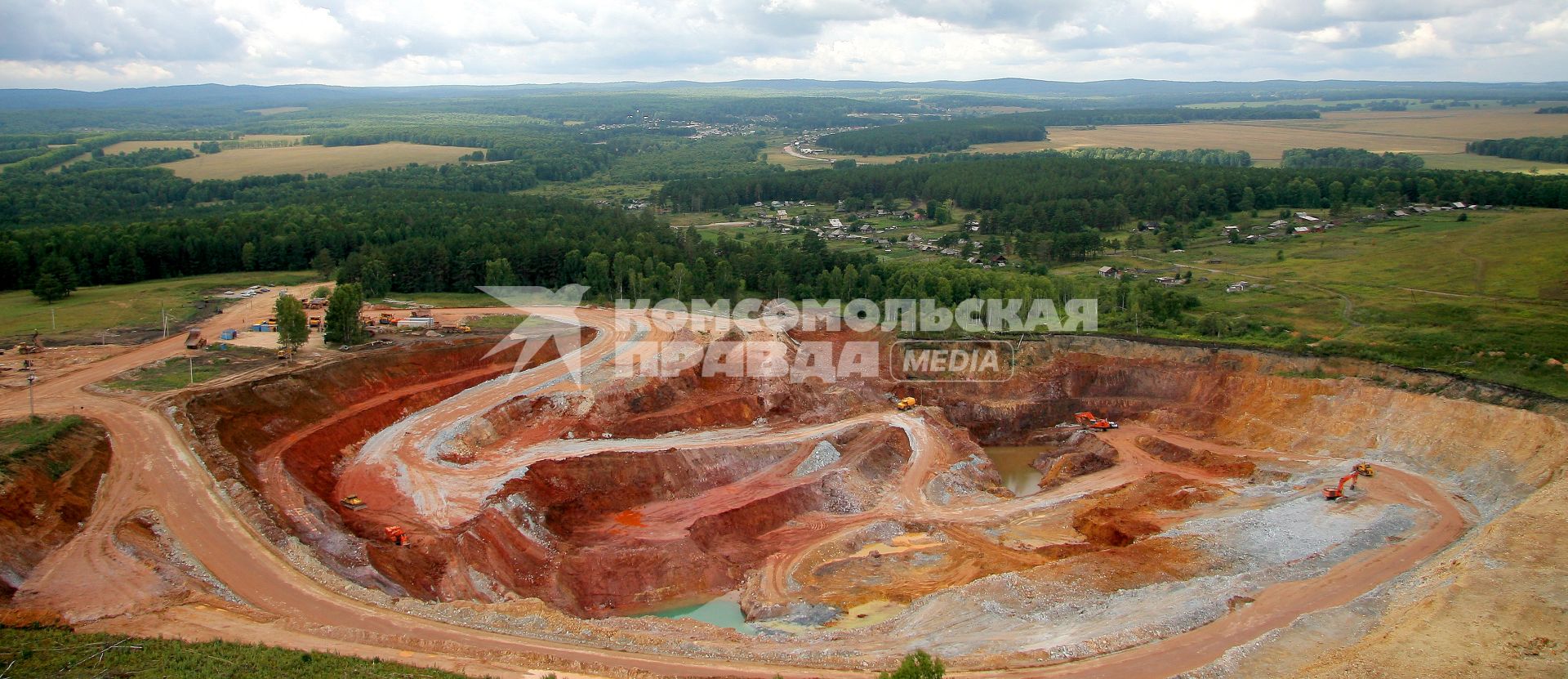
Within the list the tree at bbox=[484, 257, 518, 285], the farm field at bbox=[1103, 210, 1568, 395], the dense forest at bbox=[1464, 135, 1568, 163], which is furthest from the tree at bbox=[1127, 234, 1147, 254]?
the dense forest at bbox=[1464, 135, 1568, 163]

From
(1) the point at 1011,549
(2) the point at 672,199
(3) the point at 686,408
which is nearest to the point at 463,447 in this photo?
(3) the point at 686,408

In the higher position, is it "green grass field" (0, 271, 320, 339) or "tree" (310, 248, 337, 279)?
"tree" (310, 248, 337, 279)

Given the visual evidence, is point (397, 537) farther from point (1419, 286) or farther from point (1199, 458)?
point (1419, 286)

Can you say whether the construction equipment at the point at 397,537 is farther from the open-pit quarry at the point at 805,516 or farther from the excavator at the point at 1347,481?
the excavator at the point at 1347,481

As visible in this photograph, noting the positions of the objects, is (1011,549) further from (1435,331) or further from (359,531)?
(1435,331)

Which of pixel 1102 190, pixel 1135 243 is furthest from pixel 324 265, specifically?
pixel 1102 190

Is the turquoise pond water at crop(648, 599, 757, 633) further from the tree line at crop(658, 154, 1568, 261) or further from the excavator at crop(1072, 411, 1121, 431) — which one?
the tree line at crop(658, 154, 1568, 261)
